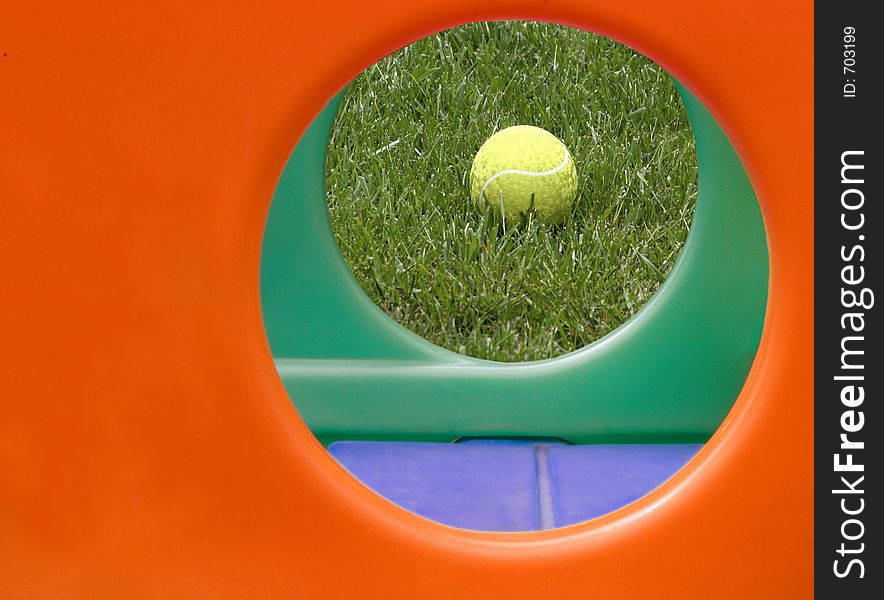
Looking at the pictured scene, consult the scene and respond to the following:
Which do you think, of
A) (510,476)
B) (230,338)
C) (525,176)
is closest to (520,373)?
(510,476)

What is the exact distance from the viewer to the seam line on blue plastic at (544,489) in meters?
1.36

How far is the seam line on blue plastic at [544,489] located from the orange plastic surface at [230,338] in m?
0.36

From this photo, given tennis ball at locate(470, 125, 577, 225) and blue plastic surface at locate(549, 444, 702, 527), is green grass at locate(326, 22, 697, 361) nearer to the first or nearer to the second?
tennis ball at locate(470, 125, 577, 225)

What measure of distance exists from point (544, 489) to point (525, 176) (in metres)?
0.99

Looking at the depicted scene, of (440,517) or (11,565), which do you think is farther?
(440,517)

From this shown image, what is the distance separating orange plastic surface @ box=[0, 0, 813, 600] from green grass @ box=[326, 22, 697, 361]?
98 cm

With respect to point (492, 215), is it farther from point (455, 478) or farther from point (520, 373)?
point (455, 478)

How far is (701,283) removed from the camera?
4.97 ft

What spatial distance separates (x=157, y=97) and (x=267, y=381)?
0.24 m

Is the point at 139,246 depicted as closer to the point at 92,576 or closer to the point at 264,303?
the point at 92,576

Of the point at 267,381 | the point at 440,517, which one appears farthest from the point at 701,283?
the point at 267,381

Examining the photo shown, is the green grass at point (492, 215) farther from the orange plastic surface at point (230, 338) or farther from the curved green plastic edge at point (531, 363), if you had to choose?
the orange plastic surface at point (230, 338)

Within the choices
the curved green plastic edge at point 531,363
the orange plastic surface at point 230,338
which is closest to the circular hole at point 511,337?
the curved green plastic edge at point 531,363
